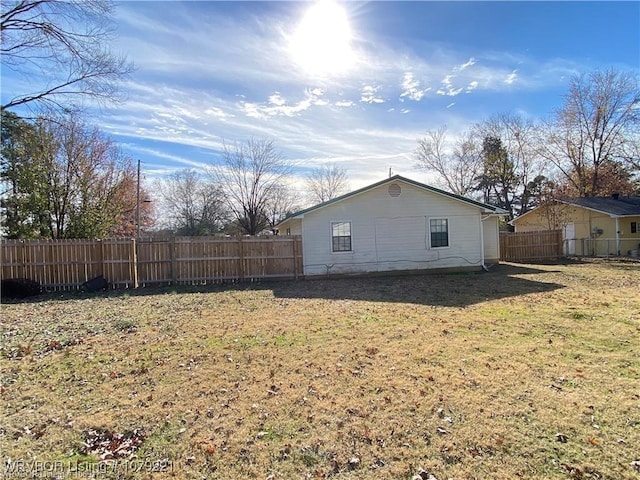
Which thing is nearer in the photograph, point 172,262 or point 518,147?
point 172,262

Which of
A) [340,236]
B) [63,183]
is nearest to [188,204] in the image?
[63,183]

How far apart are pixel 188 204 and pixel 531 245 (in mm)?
32897

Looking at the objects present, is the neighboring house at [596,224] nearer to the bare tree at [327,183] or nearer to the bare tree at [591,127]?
the bare tree at [591,127]

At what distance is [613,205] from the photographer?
79.4ft

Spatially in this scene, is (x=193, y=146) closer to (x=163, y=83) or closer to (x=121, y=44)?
(x=163, y=83)

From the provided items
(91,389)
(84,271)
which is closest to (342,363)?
(91,389)

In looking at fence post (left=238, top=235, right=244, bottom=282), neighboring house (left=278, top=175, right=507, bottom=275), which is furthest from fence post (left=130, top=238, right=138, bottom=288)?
neighboring house (left=278, top=175, right=507, bottom=275)

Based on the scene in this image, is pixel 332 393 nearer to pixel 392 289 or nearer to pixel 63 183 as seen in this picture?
pixel 392 289

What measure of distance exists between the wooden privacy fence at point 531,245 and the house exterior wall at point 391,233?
6.37 m

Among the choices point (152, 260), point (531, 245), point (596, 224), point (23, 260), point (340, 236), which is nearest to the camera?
point (23, 260)

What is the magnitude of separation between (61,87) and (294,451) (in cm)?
1151

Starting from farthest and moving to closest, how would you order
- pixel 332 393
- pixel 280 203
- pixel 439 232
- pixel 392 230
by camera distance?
pixel 280 203, pixel 439 232, pixel 392 230, pixel 332 393

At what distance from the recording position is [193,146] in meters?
30.1

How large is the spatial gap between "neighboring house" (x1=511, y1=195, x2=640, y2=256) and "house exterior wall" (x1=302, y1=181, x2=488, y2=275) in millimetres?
10932
